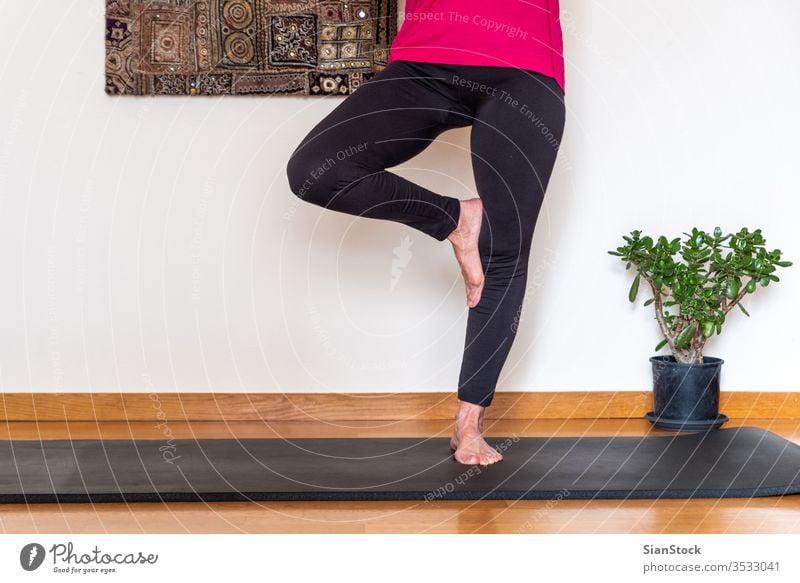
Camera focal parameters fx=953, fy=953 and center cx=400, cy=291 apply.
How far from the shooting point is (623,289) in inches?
97.0

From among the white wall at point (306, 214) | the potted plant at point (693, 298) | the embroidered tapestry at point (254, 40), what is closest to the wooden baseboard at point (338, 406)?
the white wall at point (306, 214)

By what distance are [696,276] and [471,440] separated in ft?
2.53

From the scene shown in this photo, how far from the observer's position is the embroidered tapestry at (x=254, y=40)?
237cm

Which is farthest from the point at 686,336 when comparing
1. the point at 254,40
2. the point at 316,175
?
the point at 254,40

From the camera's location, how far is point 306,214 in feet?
7.99

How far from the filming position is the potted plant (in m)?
2.27

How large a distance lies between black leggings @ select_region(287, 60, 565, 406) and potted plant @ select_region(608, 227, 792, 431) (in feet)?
1.95

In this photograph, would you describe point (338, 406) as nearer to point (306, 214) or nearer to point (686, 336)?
point (306, 214)

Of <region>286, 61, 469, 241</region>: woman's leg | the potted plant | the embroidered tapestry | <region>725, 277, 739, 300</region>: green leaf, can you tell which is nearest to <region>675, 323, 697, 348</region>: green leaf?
the potted plant

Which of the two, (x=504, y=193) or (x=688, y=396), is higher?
(x=504, y=193)

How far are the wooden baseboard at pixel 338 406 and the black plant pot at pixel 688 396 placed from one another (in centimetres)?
12
